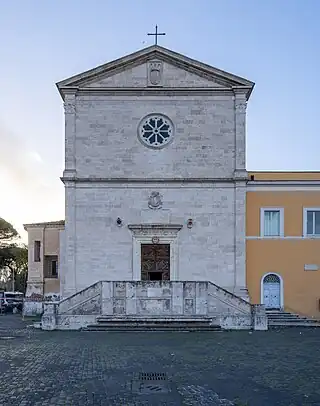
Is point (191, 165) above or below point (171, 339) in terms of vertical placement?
above

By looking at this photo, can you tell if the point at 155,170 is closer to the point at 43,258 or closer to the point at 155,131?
the point at 155,131

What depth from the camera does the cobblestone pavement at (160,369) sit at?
1020 cm

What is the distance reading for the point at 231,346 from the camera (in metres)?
18.1

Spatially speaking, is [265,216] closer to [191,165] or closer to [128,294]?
[191,165]

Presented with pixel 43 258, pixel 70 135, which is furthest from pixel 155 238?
pixel 43 258

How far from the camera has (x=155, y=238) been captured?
29.8 metres

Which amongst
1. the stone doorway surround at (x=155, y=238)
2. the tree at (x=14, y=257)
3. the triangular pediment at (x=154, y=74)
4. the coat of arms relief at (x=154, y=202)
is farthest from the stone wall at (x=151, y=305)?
the tree at (x=14, y=257)

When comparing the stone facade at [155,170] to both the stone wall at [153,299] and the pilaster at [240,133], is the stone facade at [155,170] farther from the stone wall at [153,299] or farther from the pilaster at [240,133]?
the stone wall at [153,299]

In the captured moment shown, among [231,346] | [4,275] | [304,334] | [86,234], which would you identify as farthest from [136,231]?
[4,275]

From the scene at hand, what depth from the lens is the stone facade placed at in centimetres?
2975

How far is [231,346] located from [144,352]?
2.91 meters

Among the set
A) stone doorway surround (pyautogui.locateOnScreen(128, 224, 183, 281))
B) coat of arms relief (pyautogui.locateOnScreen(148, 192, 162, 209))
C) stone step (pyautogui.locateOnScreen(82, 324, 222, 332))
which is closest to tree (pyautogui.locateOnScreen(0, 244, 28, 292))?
stone doorway surround (pyautogui.locateOnScreen(128, 224, 183, 281))

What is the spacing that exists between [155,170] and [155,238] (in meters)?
3.19

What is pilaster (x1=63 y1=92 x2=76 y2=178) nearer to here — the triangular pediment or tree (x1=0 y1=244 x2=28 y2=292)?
the triangular pediment
